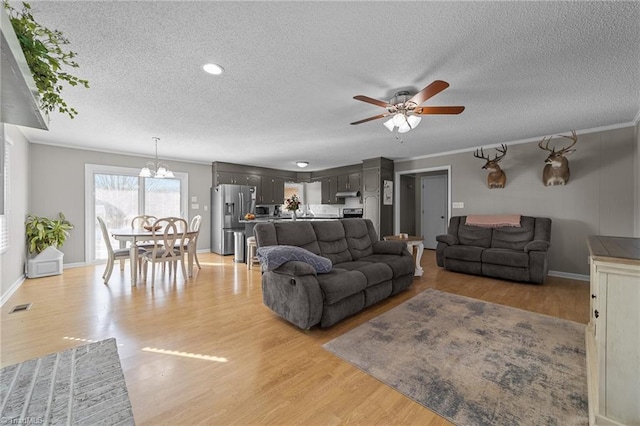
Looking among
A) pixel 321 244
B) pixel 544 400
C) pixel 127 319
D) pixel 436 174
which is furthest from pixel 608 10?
pixel 436 174

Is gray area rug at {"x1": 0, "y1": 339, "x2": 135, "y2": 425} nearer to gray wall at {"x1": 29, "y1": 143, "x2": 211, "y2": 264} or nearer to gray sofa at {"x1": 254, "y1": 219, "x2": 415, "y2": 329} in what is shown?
gray sofa at {"x1": 254, "y1": 219, "x2": 415, "y2": 329}

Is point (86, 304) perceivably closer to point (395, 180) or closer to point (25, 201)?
point (25, 201)

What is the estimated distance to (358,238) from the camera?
3891 mm

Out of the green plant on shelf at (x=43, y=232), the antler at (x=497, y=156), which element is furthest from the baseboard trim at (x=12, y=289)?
the antler at (x=497, y=156)

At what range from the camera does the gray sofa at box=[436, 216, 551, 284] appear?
3.92 meters

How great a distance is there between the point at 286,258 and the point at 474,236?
395 centimetres

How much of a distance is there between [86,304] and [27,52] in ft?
10.7

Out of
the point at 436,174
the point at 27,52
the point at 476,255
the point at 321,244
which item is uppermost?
the point at 436,174

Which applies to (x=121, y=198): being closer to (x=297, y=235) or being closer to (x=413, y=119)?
(x=297, y=235)

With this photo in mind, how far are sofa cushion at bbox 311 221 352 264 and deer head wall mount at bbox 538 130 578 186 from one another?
11.8ft

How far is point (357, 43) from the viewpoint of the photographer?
1.92 m

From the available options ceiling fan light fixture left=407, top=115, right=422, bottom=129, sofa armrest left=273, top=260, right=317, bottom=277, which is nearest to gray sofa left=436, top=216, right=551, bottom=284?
ceiling fan light fixture left=407, top=115, right=422, bottom=129

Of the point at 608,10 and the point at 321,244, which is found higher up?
the point at 608,10

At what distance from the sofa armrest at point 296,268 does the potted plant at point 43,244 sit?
4.58 m
